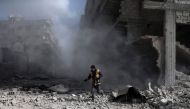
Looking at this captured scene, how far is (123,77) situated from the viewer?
18.3 meters

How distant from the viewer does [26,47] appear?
32.2m

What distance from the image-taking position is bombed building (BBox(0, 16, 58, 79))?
26623 mm

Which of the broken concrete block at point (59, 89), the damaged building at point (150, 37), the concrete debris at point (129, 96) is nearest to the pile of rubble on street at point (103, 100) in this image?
the concrete debris at point (129, 96)

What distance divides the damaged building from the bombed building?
268 inches

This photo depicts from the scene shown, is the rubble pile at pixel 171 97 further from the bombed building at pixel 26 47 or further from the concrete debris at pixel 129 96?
the bombed building at pixel 26 47

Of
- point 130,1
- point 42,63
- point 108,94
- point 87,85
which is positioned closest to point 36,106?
point 108,94

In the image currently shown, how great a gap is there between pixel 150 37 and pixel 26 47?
58.0 ft

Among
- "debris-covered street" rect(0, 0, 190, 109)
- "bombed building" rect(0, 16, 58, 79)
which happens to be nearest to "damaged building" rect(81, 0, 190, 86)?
"debris-covered street" rect(0, 0, 190, 109)

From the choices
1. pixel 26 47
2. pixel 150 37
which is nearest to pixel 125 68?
pixel 150 37

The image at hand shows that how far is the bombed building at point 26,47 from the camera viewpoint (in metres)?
26.6

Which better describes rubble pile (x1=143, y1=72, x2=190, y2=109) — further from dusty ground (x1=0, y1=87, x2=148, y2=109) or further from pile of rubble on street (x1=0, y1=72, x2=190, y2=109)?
dusty ground (x1=0, y1=87, x2=148, y2=109)

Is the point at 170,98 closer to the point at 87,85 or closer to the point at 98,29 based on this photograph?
the point at 87,85

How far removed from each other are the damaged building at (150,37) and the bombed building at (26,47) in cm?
681

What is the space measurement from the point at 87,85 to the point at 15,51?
16.0 m
